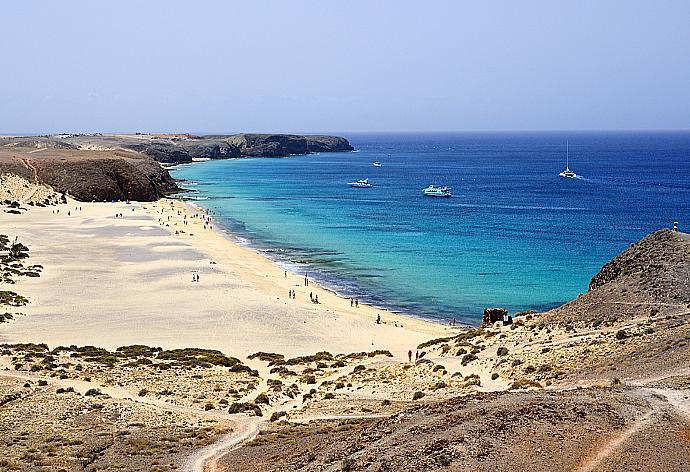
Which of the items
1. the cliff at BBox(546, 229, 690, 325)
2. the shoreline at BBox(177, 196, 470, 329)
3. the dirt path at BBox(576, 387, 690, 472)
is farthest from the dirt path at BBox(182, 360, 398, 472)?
the shoreline at BBox(177, 196, 470, 329)

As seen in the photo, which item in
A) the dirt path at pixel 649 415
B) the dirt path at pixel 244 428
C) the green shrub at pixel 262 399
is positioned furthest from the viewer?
the green shrub at pixel 262 399

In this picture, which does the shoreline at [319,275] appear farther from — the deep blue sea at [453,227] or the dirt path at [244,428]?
the dirt path at [244,428]

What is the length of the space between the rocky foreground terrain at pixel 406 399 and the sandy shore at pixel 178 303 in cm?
355

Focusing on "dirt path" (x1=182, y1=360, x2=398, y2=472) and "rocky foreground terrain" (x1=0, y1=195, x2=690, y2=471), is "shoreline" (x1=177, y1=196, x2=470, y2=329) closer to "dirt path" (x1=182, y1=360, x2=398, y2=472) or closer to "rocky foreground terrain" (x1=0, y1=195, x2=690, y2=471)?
"rocky foreground terrain" (x1=0, y1=195, x2=690, y2=471)

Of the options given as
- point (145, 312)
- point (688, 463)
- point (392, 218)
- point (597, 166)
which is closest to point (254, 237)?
point (392, 218)

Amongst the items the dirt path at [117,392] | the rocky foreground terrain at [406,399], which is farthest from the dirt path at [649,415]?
the dirt path at [117,392]

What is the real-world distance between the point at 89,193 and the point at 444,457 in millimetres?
92501

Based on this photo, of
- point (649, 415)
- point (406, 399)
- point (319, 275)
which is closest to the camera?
point (649, 415)

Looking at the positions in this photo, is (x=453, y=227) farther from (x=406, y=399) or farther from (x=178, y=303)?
(x=406, y=399)

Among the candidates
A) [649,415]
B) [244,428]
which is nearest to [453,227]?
[244,428]

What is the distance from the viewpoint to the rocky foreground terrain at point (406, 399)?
1430 centimetres

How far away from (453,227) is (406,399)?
56549 millimetres

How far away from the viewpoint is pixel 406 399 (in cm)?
2278

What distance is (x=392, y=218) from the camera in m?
87.2
